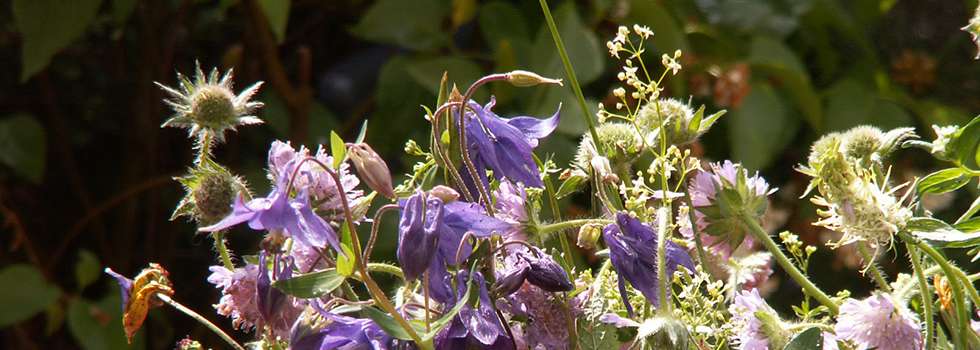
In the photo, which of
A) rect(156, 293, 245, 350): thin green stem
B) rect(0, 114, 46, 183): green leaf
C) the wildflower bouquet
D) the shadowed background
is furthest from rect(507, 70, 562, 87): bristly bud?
rect(0, 114, 46, 183): green leaf

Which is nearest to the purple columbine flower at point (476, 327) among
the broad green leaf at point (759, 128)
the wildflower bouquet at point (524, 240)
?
the wildflower bouquet at point (524, 240)

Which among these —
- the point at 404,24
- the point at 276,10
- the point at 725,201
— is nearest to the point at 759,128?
the point at 404,24

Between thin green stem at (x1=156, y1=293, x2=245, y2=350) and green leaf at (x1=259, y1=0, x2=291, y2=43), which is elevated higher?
green leaf at (x1=259, y1=0, x2=291, y2=43)

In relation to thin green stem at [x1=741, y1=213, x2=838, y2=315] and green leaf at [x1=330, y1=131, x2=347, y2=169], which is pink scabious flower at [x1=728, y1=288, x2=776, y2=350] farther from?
green leaf at [x1=330, y1=131, x2=347, y2=169]

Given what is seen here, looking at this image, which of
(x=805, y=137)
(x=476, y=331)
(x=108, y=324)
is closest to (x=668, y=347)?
(x=476, y=331)

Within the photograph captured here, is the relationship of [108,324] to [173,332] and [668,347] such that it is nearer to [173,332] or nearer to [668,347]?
[173,332]

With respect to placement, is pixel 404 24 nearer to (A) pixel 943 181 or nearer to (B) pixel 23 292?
(B) pixel 23 292
